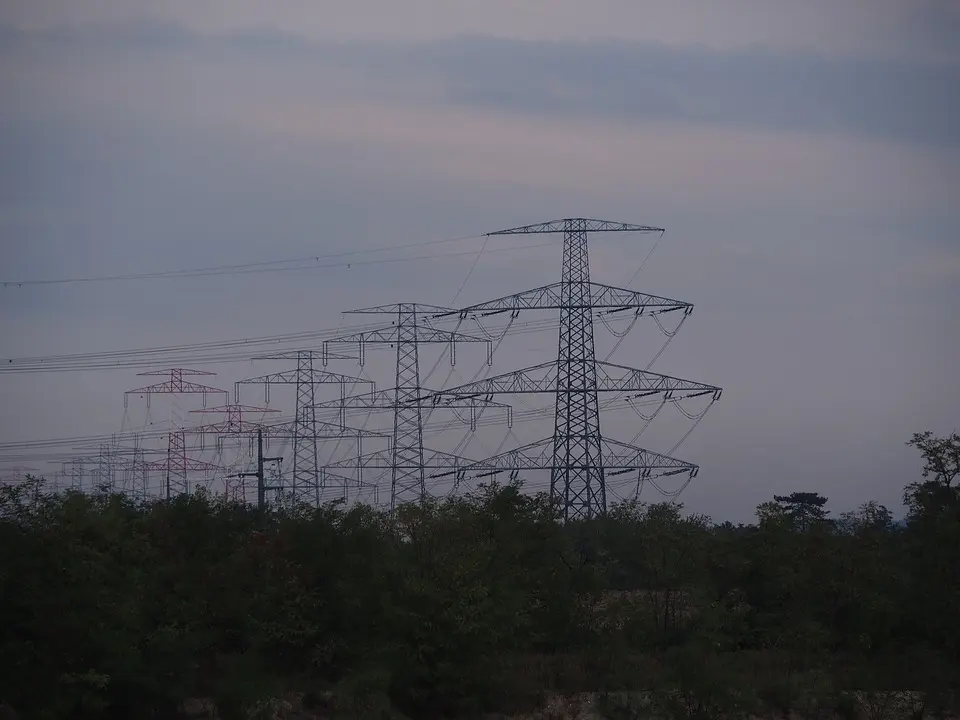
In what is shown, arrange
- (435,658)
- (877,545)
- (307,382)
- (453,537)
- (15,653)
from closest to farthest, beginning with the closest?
(15,653)
(435,658)
(453,537)
(877,545)
(307,382)

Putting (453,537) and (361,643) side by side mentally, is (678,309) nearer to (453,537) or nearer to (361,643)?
(453,537)

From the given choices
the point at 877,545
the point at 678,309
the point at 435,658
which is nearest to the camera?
the point at 435,658

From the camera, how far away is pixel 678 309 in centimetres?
5847

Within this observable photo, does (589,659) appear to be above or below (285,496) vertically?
below

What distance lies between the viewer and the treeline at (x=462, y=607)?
35.2 meters

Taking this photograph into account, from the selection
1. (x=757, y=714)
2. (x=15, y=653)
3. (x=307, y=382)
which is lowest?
(x=757, y=714)

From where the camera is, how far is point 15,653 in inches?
1313

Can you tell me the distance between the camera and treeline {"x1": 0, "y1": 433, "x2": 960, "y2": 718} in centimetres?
3522

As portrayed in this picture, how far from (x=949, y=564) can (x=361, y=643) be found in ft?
69.4

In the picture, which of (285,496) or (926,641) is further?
(285,496)

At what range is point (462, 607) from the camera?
135 ft

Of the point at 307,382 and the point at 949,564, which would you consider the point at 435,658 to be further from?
the point at 307,382

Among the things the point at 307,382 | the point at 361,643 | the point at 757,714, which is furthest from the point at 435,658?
the point at 307,382

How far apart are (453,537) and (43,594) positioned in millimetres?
15227
